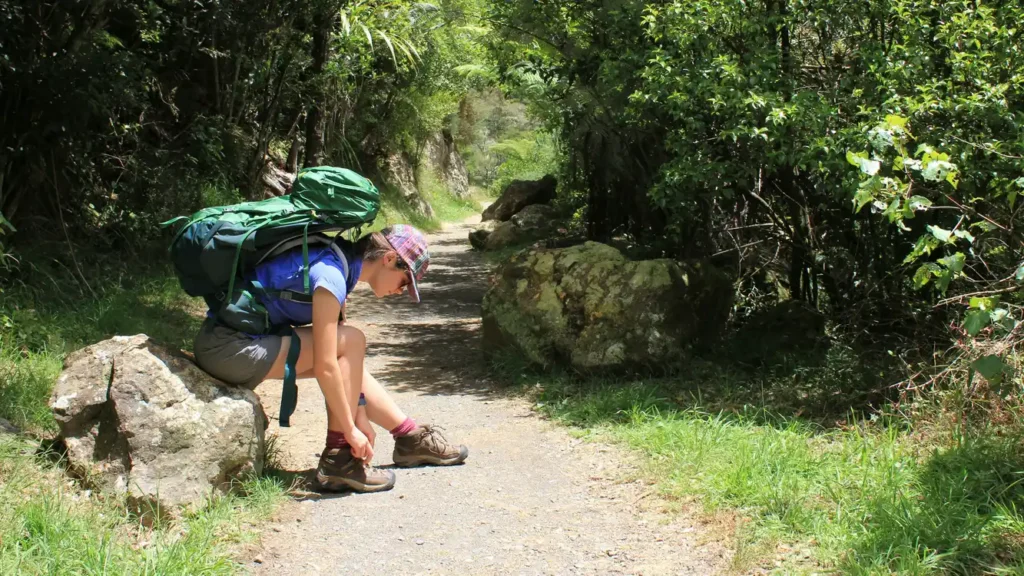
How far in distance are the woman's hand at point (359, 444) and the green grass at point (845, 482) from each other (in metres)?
1.42

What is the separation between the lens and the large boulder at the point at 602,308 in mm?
6340

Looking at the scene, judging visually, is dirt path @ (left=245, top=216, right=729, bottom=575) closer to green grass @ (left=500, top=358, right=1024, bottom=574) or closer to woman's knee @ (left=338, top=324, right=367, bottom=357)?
green grass @ (left=500, top=358, right=1024, bottom=574)

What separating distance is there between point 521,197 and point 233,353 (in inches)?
636

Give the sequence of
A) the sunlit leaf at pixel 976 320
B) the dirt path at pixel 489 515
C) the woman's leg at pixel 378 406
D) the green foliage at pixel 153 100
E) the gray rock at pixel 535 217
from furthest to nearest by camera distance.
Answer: the gray rock at pixel 535 217, the green foliage at pixel 153 100, the woman's leg at pixel 378 406, the dirt path at pixel 489 515, the sunlit leaf at pixel 976 320

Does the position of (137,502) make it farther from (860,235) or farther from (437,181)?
(437,181)

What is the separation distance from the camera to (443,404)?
620 cm

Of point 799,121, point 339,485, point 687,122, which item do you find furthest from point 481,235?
point 339,485

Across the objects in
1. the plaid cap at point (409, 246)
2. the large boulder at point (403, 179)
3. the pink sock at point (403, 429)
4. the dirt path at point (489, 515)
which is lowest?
the dirt path at point (489, 515)

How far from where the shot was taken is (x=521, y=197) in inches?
779

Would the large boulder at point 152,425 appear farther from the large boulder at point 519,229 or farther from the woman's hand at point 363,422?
the large boulder at point 519,229

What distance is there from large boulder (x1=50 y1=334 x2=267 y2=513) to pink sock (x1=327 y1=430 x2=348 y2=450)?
35 cm

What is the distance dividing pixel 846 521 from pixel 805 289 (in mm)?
4071

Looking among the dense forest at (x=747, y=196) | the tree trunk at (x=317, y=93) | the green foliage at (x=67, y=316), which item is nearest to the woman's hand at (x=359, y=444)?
the dense forest at (x=747, y=196)

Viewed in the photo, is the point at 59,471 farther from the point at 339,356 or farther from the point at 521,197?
the point at 521,197
